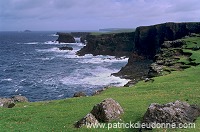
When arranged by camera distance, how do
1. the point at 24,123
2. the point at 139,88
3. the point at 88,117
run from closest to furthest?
the point at 88,117
the point at 24,123
the point at 139,88

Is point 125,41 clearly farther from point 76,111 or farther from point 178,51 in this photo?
point 76,111

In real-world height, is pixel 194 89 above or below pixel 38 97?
above

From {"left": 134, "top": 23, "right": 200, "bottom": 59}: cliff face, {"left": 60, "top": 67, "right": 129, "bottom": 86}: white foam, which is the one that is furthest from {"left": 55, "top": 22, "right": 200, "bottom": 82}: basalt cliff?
{"left": 60, "top": 67, "right": 129, "bottom": 86}: white foam

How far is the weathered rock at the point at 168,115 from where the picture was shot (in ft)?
75.3

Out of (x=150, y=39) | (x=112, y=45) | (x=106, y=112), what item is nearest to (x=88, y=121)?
(x=106, y=112)

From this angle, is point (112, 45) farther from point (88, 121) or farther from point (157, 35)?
point (88, 121)

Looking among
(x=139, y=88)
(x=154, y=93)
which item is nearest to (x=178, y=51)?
(x=139, y=88)

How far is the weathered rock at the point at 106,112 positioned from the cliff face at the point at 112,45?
413 feet

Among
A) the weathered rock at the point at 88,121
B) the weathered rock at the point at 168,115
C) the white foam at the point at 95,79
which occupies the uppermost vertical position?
the weathered rock at the point at 168,115

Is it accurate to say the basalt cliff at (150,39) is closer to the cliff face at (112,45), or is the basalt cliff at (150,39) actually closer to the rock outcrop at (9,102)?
the cliff face at (112,45)

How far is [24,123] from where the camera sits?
27.4 metres

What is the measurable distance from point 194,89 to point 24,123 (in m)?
21.6

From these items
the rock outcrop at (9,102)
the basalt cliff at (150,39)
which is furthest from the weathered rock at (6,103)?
the basalt cliff at (150,39)

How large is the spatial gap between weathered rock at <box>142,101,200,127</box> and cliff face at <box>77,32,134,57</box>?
5032 inches
